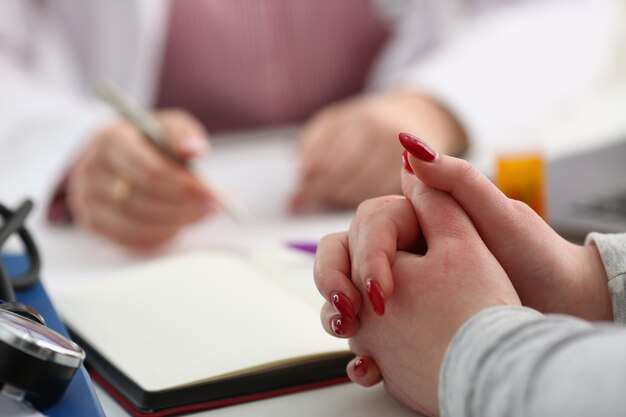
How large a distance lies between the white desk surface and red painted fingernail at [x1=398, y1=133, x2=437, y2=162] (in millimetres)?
114

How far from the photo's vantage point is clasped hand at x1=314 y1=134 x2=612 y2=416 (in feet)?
1.14

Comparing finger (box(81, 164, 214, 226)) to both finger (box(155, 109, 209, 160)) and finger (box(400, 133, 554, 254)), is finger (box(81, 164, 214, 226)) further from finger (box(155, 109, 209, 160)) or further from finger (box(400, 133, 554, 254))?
finger (box(400, 133, 554, 254))

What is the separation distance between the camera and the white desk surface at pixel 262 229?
15.9 inches

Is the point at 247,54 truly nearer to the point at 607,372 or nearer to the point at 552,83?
the point at 552,83

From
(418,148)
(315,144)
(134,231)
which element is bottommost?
(134,231)

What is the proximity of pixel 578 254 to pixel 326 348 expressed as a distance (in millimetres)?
134

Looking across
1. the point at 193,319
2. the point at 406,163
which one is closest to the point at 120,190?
the point at 193,319

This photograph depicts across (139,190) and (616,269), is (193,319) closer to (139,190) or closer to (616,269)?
(616,269)

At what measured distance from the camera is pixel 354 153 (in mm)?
854

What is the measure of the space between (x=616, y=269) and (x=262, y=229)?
415mm

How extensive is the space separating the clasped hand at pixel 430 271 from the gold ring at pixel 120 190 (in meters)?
0.44

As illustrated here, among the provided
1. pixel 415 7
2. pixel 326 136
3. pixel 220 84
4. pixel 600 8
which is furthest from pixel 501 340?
pixel 600 8

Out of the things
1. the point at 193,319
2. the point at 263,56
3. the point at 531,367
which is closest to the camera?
the point at 531,367

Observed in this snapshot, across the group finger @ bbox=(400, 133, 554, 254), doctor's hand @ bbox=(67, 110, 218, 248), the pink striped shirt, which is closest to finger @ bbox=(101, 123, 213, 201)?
doctor's hand @ bbox=(67, 110, 218, 248)
